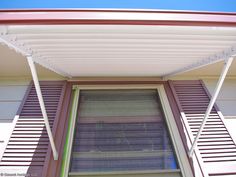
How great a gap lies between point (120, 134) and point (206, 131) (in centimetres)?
114

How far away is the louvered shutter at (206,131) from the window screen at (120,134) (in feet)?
1.08

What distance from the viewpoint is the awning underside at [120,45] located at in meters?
2.06

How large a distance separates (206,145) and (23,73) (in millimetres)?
2950

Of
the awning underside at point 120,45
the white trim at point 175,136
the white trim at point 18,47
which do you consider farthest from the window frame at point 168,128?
the white trim at point 18,47

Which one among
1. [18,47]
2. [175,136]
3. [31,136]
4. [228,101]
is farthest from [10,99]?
[228,101]

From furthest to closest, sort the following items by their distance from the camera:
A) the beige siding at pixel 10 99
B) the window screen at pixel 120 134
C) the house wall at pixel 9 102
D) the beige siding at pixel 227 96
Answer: the beige siding at pixel 227 96
the beige siding at pixel 10 99
the house wall at pixel 9 102
the window screen at pixel 120 134

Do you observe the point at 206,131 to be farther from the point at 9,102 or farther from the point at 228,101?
the point at 9,102

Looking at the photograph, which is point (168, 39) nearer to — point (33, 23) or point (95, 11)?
point (95, 11)

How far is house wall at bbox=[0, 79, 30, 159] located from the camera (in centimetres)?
336

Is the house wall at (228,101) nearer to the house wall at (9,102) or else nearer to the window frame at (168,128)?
the window frame at (168,128)

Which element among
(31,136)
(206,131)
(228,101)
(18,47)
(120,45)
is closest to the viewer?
(18,47)

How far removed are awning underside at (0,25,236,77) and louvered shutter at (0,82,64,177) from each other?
675 mm

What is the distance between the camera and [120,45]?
2.47 m

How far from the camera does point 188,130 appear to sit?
338cm
